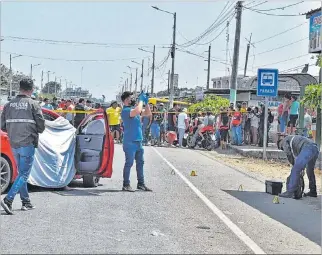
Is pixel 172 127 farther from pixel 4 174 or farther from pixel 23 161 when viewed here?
pixel 23 161

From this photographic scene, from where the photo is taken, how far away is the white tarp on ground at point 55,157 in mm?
10523

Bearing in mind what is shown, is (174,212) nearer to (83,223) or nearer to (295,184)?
(83,223)

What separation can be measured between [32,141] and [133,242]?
2.55 m

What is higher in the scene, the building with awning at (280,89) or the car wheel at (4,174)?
the building with awning at (280,89)

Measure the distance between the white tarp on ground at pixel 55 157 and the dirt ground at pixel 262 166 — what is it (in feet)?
19.0

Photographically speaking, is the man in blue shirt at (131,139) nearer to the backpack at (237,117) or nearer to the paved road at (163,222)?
the paved road at (163,222)

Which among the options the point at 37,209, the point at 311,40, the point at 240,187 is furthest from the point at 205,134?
the point at 37,209

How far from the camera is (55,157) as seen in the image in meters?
10.8

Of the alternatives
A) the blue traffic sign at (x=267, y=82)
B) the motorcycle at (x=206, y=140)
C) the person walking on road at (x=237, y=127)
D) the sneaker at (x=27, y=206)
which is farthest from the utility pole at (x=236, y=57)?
the sneaker at (x=27, y=206)

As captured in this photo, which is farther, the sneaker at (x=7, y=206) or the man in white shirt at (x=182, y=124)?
the man in white shirt at (x=182, y=124)

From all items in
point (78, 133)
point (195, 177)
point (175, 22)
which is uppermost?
point (175, 22)

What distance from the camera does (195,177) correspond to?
14.2m

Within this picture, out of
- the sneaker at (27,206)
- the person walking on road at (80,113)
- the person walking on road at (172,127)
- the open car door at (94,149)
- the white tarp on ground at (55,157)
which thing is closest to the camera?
the sneaker at (27,206)

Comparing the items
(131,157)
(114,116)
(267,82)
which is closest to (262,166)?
(267,82)
